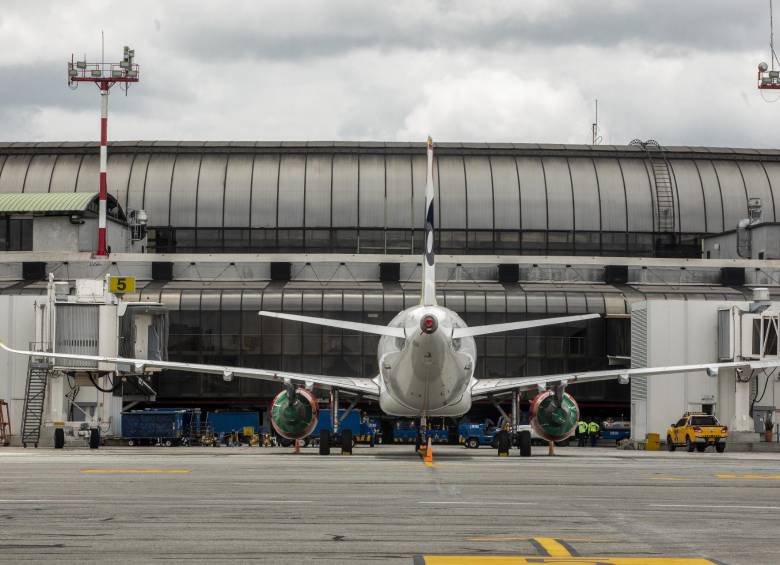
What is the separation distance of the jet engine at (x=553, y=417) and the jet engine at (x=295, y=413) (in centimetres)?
948

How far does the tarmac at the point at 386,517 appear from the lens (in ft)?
53.5

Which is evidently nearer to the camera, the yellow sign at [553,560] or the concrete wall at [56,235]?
the yellow sign at [553,560]

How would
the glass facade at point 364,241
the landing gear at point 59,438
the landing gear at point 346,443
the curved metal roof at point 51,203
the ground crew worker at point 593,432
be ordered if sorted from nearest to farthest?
→ the landing gear at point 346,443, the landing gear at point 59,438, the ground crew worker at point 593,432, the curved metal roof at point 51,203, the glass facade at point 364,241

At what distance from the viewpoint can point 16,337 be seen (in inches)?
2785

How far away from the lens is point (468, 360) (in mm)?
46406

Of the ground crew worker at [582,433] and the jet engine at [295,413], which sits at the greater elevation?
the jet engine at [295,413]

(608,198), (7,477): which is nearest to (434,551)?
(7,477)

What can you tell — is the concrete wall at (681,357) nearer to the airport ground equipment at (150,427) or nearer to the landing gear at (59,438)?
the airport ground equipment at (150,427)

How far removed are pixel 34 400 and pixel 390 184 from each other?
142 feet

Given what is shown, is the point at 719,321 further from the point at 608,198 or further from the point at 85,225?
the point at 85,225

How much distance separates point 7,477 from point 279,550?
689 inches

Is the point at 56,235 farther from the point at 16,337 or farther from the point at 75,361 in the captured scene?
the point at 75,361

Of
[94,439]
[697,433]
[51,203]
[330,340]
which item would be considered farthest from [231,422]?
[697,433]

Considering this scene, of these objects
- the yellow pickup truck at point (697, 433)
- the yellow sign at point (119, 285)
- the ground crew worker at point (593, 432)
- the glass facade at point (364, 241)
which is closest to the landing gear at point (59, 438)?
the yellow sign at point (119, 285)
